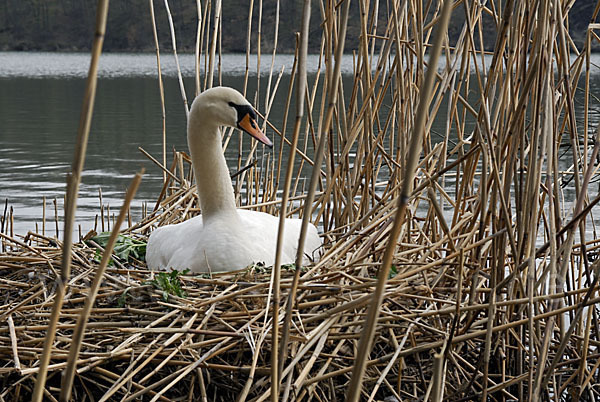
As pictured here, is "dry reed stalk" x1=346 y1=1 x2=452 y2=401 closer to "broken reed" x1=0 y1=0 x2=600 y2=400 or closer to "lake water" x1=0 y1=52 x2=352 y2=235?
"broken reed" x1=0 y1=0 x2=600 y2=400

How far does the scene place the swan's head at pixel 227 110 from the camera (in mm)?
3309

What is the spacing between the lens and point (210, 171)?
339 cm

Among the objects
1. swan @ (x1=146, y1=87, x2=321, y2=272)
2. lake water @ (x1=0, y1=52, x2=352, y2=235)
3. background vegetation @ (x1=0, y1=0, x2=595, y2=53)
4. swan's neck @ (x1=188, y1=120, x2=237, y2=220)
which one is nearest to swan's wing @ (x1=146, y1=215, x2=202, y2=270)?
swan @ (x1=146, y1=87, x2=321, y2=272)

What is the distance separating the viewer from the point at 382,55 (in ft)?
10.3

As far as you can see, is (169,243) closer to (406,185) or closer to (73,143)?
(406,185)

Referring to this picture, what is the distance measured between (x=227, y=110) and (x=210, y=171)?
0.28 meters

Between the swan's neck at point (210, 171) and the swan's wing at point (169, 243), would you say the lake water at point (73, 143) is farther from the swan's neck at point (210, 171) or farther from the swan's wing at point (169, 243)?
the swan's wing at point (169, 243)

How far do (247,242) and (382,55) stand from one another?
0.94m

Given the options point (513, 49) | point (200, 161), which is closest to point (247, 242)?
point (200, 161)

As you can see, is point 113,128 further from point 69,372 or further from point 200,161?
point 69,372

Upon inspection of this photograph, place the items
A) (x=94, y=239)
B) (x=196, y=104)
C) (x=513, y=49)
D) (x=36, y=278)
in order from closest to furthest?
(x=513, y=49)
(x=36, y=278)
(x=196, y=104)
(x=94, y=239)

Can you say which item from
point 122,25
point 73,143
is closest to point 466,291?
→ point 73,143

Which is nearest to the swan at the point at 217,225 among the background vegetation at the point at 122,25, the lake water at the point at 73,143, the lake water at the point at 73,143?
the lake water at the point at 73,143

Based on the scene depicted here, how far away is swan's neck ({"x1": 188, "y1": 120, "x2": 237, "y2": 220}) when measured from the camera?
333 cm
